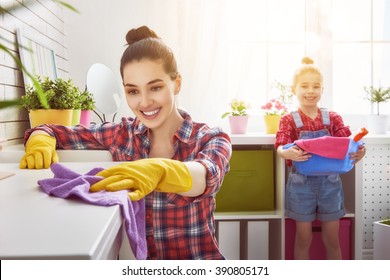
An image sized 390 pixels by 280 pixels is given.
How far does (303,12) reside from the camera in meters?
2.08

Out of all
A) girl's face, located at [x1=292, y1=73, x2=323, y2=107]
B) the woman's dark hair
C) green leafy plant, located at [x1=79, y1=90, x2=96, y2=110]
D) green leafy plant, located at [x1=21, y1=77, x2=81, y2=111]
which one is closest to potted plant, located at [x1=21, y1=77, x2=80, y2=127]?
green leafy plant, located at [x1=21, y1=77, x2=81, y2=111]

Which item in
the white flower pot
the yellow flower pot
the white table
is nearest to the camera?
the white table

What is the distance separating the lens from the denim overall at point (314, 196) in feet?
5.39

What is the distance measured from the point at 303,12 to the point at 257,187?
843mm

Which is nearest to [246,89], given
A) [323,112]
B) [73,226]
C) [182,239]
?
[323,112]

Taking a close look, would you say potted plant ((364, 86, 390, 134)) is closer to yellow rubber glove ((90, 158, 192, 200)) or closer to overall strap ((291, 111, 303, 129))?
overall strap ((291, 111, 303, 129))

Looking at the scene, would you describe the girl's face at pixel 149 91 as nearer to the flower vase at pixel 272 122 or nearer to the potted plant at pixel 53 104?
the potted plant at pixel 53 104

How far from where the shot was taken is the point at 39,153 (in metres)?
0.94

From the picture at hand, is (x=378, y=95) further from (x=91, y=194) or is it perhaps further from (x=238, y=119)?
(x=91, y=194)

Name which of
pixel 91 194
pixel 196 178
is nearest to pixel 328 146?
pixel 196 178

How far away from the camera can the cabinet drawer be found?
5.76 ft

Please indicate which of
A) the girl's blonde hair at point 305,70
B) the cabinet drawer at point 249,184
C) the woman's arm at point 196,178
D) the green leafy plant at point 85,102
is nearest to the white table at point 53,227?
the woman's arm at point 196,178

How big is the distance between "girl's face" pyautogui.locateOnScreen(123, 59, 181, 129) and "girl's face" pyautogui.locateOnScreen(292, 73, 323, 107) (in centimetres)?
73
